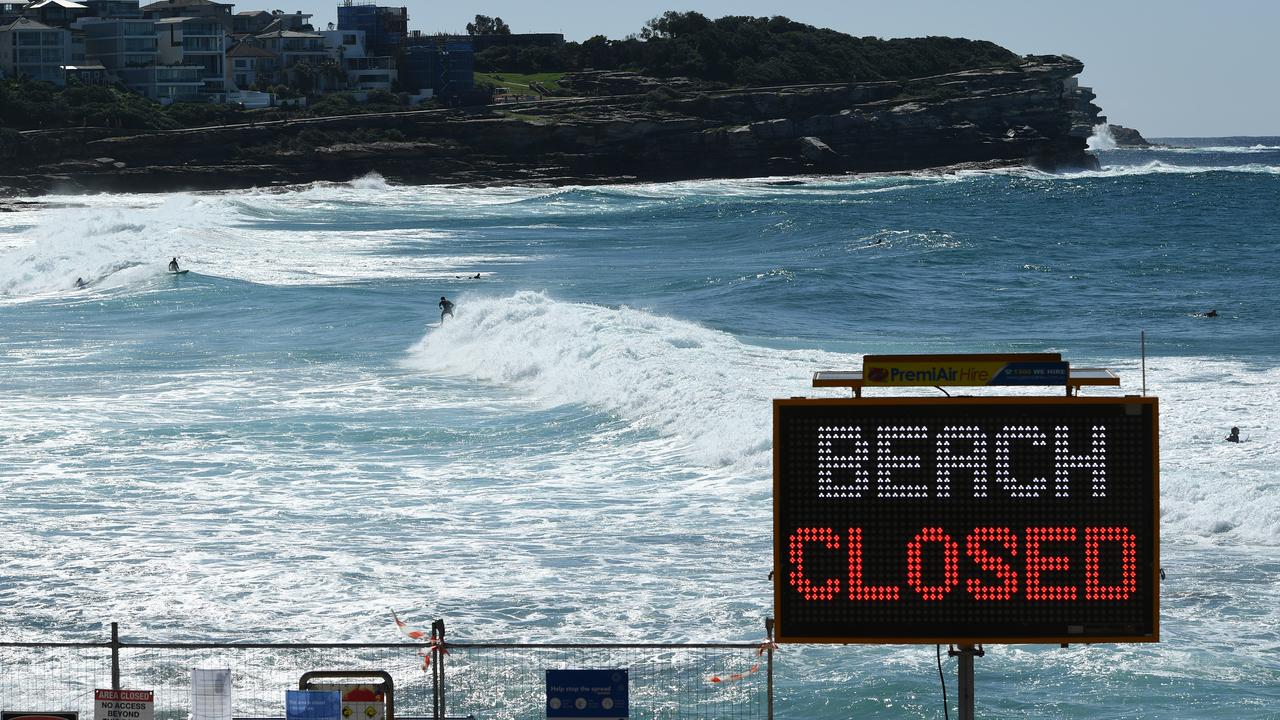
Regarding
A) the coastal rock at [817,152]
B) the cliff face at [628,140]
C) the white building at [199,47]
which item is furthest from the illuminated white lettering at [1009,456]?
the white building at [199,47]

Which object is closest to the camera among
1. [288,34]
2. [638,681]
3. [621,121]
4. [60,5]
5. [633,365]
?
[638,681]

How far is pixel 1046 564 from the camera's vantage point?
7891mm

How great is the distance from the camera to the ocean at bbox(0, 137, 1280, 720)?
1420cm

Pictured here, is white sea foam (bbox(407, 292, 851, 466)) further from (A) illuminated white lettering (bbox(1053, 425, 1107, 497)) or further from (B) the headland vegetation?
(B) the headland vegetation

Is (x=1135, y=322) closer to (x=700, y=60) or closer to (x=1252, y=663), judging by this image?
(x=1252, y=663)

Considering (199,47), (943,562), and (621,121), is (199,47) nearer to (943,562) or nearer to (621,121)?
(621,121)

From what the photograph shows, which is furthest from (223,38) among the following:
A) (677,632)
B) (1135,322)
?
(677,632)

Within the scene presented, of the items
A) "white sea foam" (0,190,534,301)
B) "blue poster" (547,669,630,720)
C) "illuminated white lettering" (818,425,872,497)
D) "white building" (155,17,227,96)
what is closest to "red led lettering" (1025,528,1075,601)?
"illuminated white lettering" (818,425,872,497)

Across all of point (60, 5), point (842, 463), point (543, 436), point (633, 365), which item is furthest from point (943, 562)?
point (60, 5)

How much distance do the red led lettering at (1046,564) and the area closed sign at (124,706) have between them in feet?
15.2

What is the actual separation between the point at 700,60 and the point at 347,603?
16616 centimetres

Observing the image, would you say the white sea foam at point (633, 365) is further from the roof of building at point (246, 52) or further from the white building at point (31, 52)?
the roof of building at point (246, 52)

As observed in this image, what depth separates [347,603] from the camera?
15.1 metres

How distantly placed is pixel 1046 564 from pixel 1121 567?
1.20 ft
